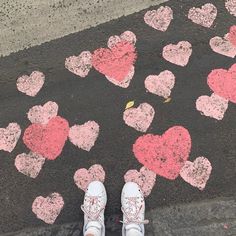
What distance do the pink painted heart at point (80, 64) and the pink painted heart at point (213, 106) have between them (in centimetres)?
84

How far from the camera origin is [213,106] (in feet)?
11.4

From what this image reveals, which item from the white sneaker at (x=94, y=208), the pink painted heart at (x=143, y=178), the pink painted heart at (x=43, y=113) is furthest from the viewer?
the pink painted heart at (x=43, y=113)

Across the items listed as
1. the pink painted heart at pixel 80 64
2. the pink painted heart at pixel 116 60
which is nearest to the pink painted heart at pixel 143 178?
the pink painted heart at pixel 116 60

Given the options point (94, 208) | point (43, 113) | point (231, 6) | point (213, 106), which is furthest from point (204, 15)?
point (94, 208)

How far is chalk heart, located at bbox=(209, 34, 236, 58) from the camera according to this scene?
354cm

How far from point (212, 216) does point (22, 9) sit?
6.87ft

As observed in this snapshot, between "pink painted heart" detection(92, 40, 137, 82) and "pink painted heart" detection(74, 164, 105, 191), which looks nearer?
"pink painted heart" detection(74, 164, 105, 191)

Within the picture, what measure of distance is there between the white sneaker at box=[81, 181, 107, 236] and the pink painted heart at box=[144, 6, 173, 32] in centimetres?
122

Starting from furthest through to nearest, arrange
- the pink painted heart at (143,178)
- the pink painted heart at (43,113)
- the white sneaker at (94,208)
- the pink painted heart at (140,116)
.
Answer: the pink painted heart at (43,113), the pink painted heart at (140,116), the pink painted heart at (143,178), the white sneaker at (94,208)

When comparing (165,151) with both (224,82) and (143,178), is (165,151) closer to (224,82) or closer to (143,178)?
(143,178)

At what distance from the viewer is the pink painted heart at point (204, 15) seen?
3627 mm

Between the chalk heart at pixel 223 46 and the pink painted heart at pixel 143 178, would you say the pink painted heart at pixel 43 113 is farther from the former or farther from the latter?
the chalk heart at pixel 223 46

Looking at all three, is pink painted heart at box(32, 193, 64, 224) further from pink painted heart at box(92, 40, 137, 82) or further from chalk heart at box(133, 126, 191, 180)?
pink painted heart at box(92, 40, 137, 82)

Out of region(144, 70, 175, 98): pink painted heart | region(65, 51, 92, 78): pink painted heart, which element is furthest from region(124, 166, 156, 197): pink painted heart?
region(65, 51, 92, 78): pink painted heart
